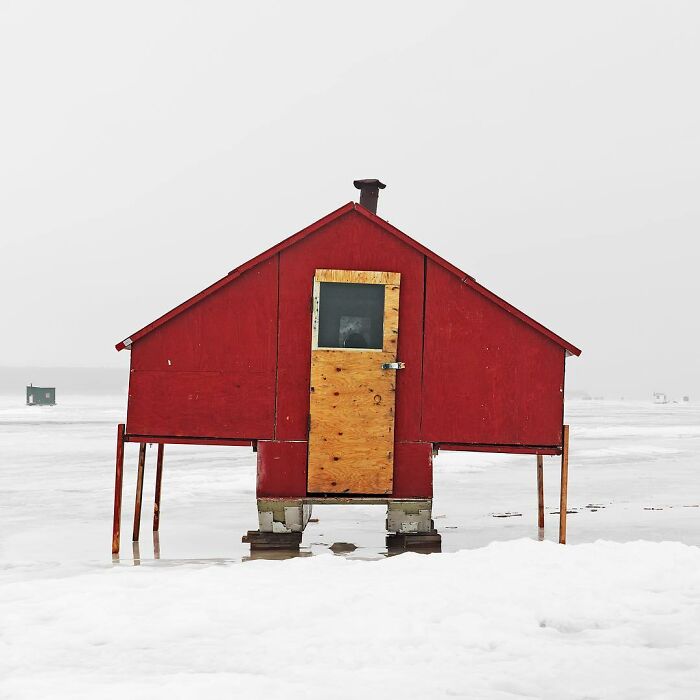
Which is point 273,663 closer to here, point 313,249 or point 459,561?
point 459,561

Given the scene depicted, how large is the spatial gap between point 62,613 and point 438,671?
3169mm

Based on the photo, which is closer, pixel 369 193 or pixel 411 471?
pixel 411 471

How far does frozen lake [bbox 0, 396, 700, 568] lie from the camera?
10805 millimetres

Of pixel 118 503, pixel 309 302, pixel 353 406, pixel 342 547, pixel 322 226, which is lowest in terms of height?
pixel 342 547

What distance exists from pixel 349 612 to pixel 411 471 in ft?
12.4

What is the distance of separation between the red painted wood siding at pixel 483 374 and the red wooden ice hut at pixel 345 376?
1cm

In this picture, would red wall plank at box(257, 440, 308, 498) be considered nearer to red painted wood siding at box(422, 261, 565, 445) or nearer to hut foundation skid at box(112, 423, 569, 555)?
hut foundation skid at box(112, 423, 569, 555)

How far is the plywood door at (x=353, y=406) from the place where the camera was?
10430mm

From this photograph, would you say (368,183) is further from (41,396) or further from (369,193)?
(41,396)

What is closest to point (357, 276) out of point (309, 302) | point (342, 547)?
point (309, 302)

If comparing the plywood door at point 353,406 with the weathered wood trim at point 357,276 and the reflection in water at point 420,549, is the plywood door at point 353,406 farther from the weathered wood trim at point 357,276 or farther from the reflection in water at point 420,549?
the reflection in water at point 420,549

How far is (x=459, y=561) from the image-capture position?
8.64 metres

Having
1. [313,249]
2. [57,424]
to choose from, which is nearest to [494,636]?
[313,249]

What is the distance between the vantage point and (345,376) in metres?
10.5
